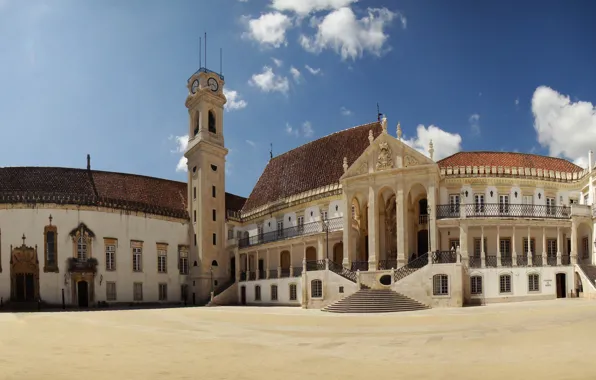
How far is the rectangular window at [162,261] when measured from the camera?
45.4m

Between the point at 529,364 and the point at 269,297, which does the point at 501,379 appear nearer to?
the point at 529,364

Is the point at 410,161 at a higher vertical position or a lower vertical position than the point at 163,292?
higher

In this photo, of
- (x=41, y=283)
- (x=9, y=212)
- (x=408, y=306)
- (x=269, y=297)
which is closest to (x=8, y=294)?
(x=41, y=283)

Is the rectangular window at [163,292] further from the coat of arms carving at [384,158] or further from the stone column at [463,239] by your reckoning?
the stone column at [463,239]

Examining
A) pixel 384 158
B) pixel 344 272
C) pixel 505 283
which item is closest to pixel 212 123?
pixel 384 158

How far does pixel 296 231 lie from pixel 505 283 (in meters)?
18.5

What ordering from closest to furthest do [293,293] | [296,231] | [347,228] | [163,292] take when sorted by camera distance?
[347,228] → [293,293] → [296,231] → [163,292]

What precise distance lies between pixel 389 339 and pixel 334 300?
695 inches

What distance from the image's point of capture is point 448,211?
33.5m

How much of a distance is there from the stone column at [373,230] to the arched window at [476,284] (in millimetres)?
6096

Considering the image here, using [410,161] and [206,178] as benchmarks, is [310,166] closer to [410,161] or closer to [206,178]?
[206,178]

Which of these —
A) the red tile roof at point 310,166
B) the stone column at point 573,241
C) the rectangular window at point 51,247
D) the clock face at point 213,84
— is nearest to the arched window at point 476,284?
the stone column at point 573,241

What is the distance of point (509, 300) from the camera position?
2989 centimetres

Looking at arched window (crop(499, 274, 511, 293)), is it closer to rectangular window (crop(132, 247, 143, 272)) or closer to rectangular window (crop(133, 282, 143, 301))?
rectangular window (crop(133, 282, 143, 301))
